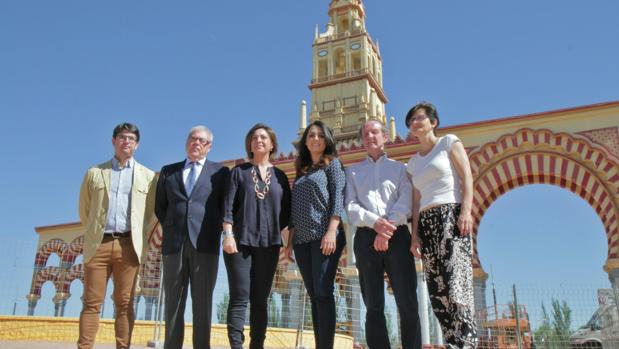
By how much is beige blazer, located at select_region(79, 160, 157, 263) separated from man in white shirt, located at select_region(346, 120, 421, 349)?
168cm

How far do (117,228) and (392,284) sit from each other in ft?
7.10

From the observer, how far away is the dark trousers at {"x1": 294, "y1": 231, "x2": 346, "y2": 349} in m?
3.57

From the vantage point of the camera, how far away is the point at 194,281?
3760 mm

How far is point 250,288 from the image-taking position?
12.3 feet

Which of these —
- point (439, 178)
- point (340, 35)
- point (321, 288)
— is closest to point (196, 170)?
point (321, 288)

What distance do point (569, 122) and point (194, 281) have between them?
964 cm

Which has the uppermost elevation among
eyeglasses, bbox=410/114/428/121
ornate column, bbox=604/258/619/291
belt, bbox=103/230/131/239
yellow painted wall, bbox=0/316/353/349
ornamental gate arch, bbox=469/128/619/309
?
ornamental gate arch, bbox=469/128/619/309

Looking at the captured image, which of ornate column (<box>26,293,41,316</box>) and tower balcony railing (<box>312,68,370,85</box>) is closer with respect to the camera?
ornate column (<box>26,293,41,316</box>)

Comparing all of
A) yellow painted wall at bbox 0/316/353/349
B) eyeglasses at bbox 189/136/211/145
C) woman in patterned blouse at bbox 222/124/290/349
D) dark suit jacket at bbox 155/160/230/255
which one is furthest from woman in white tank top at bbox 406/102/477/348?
yellow painted wall at bbox 0/316/353/349

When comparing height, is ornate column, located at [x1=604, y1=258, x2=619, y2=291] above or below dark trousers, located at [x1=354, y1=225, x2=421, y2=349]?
above

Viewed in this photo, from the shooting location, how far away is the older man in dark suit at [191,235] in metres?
3.72

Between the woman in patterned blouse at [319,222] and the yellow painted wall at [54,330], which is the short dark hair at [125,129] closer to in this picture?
the woman in patterned blouse at [319,222]

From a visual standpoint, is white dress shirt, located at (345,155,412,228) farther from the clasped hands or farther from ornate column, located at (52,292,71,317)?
ornate column, located at (52,292,71,317)

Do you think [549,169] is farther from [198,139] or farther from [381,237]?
[198,139]
